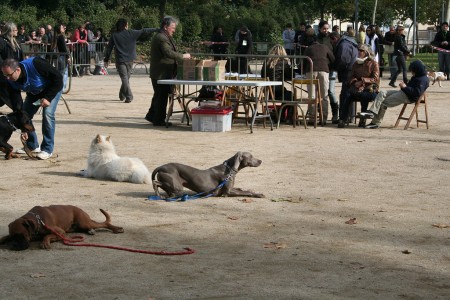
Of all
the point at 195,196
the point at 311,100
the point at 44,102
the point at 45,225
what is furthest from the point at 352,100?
the point at 45,225

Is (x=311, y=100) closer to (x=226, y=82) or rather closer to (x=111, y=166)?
(x=226, y=82)

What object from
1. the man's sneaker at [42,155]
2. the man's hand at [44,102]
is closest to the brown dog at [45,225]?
the man's hand at [44,102]

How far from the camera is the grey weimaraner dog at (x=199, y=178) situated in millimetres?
10398

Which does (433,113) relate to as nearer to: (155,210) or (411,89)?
(411,89)

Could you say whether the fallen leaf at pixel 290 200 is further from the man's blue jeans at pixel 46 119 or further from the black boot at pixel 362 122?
the black boot at pixel 362 122

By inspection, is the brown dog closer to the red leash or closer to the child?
the red leash

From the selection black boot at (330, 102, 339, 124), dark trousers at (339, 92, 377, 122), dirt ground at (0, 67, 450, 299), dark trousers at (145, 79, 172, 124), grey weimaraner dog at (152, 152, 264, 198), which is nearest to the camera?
dirt ground at (0, 67, 450, 299)

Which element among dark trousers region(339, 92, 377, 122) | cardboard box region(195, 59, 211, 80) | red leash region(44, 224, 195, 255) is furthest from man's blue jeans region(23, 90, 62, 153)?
dark trousers region(339, 92, 377, 122)

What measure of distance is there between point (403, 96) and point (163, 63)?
4.54 m

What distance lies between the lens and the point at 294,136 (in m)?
16.7

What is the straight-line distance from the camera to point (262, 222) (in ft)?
31.1

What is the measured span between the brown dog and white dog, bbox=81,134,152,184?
2.98 metres

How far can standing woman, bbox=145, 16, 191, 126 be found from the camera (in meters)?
17.7

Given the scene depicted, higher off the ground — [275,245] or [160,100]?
[160,100]
